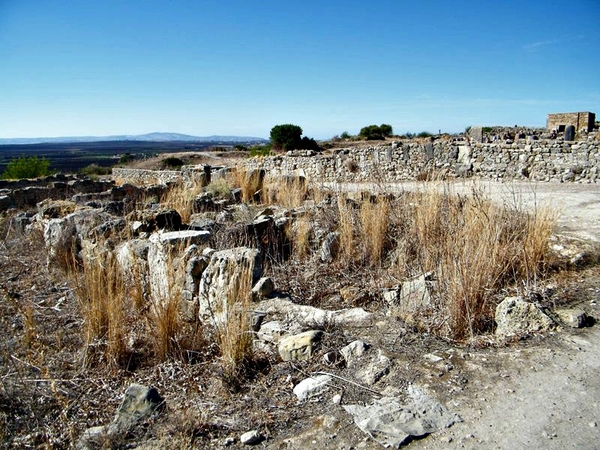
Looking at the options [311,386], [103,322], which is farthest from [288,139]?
[311,386]

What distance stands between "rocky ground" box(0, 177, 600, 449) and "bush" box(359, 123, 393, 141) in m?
33.4

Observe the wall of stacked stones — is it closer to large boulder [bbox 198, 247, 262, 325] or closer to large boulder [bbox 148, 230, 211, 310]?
large boulder [bbox 148, 230, 211, 310]

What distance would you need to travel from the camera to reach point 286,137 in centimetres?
3025

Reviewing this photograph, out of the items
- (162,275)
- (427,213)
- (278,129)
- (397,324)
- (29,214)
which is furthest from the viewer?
(278,129)

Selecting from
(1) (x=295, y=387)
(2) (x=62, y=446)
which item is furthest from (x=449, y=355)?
(2) (x=62, y=446)

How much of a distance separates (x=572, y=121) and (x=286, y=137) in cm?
1744

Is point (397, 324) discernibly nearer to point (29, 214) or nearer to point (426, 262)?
point (426, 262)

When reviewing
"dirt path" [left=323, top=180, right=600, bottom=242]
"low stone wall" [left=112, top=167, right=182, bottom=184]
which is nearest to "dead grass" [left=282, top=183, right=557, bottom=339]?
"dirt path" [left=323, top=180, right=600, bottom=242]

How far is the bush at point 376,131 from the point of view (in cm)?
3644

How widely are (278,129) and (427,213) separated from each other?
87.5 ft

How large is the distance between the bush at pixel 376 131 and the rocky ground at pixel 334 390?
33.4m

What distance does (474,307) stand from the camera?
3576 mm

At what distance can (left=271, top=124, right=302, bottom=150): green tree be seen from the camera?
29594mm

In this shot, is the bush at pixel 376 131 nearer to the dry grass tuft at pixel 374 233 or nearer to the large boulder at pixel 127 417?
the dry grass tuft at pixel 374 233
